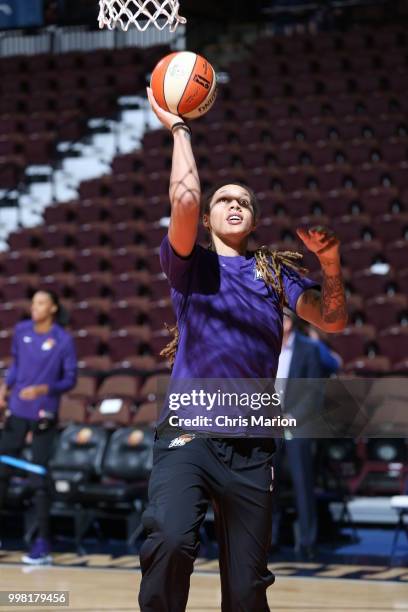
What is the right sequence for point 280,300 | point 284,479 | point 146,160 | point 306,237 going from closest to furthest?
point 306,237
point 280,300
point 284,479
point 146,160

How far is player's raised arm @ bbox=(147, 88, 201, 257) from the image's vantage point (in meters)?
3.18

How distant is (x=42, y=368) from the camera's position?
7.50 m

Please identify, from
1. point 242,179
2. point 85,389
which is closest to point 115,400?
point 85,389

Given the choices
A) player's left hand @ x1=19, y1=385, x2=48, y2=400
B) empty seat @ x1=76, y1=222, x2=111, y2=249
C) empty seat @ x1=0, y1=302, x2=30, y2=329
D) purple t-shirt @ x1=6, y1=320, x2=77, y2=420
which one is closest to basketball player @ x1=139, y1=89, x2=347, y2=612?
player's left hand @ x1=19, y1=385, x2=48, y2=400

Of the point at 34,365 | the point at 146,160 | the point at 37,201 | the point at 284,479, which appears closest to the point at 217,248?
the point at 34,365

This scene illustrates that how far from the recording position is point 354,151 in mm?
13281

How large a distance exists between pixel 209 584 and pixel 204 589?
175 millimetres

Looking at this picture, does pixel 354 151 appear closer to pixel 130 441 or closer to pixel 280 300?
pixel 130 441

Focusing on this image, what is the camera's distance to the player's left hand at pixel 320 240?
3.18 meters

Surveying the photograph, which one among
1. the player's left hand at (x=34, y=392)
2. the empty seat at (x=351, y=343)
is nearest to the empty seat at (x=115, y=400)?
the player's left hand at (x=34, y=392)

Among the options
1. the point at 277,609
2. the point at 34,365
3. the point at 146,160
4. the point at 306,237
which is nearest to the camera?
the point at 306,237

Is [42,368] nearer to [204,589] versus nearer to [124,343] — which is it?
[204,589]

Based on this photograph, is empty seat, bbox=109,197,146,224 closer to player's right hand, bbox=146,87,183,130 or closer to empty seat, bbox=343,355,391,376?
empty seat, bbox=343,355,391,376

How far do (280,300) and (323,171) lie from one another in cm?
952
